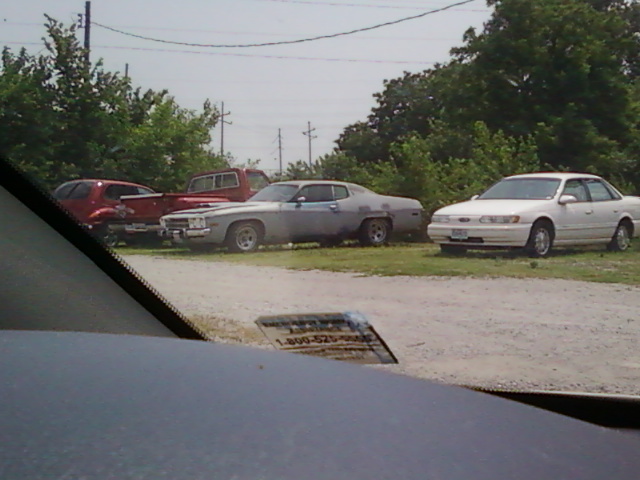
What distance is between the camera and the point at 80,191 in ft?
11.4

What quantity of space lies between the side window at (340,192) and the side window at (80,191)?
125 cm

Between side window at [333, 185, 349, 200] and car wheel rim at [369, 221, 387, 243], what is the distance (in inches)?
8.3

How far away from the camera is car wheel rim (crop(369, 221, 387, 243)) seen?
13.6ft

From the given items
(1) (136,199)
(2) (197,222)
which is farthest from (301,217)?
(1) (136,199)

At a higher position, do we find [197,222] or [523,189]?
[523,189]

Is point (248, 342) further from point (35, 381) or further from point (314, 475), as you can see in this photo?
point (314, 475)

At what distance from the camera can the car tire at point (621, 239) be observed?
3961 millimetres

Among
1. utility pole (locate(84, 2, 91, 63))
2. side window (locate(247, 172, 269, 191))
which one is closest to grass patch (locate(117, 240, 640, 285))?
side window (locate(247, 172, 269, 191))

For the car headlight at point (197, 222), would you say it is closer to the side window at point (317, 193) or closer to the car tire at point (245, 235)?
the car tire at point (245, 235)

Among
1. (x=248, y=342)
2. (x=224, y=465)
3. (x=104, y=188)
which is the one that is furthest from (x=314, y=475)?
(x=104, y=188)

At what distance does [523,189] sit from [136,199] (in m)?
1.88

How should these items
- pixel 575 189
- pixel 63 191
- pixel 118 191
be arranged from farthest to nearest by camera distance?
pixel 575 189 → pixel 118 191 → pixel 63 191

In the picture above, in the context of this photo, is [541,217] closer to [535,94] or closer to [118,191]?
[535,94]

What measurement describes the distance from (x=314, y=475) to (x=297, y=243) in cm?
326
